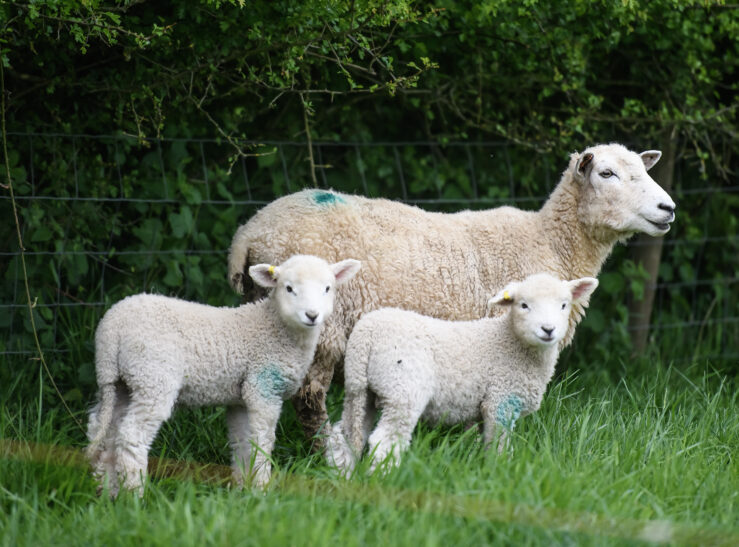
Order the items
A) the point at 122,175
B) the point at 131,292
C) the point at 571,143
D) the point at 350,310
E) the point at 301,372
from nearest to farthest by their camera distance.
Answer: the point at 301,372 < the point at 350,310 < the point at 131,292 < the point at 122,175 < the point at 571,143

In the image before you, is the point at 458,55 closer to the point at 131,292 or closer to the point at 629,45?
the point at 629,45

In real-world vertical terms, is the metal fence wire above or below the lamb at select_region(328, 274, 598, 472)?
above

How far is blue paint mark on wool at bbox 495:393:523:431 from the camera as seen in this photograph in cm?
379

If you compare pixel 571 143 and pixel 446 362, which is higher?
pixel 571 143

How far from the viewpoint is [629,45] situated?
6.29m

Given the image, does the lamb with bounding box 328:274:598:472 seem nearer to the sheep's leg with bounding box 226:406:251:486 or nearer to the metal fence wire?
the sheep's leg with bounding box 226:406:251:486

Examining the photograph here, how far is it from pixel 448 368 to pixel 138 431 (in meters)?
1.24

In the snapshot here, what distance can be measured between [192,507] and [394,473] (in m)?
0.72

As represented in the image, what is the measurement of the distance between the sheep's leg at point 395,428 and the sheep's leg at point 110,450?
103 centimetres

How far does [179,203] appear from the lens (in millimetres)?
5762

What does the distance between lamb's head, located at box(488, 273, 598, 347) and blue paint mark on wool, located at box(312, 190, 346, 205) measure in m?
1.06

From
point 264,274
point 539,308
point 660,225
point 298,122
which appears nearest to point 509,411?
point 539,308

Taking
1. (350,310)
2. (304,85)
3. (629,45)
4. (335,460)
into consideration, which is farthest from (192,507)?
(629,45)

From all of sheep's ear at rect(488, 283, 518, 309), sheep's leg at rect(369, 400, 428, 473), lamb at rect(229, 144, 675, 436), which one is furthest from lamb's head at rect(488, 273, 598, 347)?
lamb at rect(229, 144, 675, 436)
